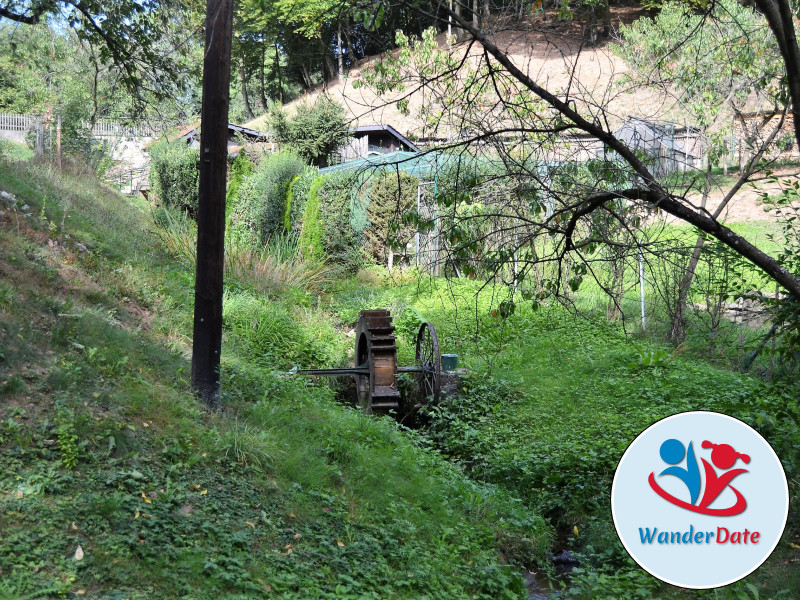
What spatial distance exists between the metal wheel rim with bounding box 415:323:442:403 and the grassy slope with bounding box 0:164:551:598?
47.3 inches

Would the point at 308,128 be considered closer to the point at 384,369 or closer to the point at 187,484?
the point at 384,369

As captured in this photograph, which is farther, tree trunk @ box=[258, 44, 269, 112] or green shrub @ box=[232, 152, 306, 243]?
tree trunk @ box=[258, 44, 269, 112]

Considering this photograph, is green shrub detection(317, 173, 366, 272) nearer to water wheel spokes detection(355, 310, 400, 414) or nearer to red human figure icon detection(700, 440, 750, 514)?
water wheel spokes detection(355, 310, 400, 414)

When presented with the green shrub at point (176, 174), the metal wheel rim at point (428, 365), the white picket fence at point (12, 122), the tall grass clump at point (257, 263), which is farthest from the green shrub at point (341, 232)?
the white picket fence at point (12, 122)

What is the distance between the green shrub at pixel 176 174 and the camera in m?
23.1

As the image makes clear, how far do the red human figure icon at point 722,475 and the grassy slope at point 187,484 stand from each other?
177 cm

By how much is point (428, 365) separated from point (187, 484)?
548 cm

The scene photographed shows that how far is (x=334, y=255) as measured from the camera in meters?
15.7

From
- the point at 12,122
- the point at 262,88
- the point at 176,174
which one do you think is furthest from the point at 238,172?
the point at 262,88

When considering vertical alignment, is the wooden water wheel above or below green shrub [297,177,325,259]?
below

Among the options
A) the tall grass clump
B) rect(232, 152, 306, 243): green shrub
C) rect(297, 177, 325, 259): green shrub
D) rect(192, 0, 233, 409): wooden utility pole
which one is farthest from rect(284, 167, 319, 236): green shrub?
rect(192, 0, 233, 409): wooden utility pole

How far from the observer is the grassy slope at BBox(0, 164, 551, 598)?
3.97m

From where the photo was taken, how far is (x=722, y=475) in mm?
3930

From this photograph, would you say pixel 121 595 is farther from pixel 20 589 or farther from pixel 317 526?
pixel 317 526
